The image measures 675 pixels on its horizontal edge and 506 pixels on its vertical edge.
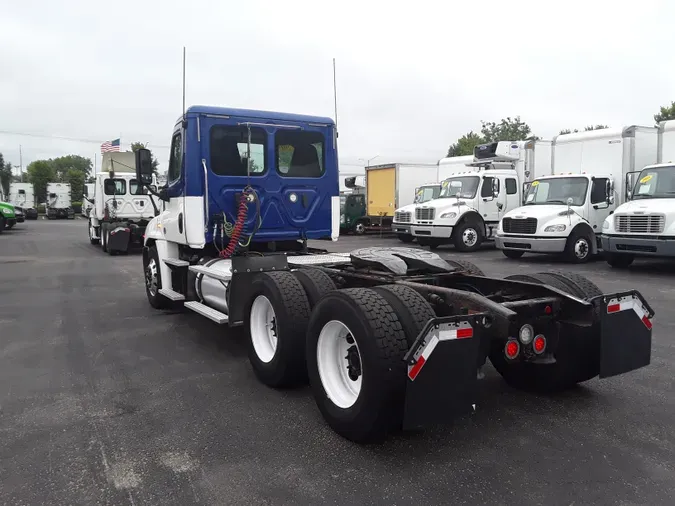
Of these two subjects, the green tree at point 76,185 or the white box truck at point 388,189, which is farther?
the green tree at point 76,185

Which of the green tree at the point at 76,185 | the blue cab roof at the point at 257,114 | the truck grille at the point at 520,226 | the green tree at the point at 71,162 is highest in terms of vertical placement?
the green tree at the point at 71,162

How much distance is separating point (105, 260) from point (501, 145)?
42.6 ft

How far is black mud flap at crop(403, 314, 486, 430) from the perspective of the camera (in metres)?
3.13

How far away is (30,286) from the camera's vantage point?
10805mm

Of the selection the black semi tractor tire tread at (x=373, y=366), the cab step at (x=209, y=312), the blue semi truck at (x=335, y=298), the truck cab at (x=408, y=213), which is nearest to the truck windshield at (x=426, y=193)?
the truck cab at (x=408, y=213)

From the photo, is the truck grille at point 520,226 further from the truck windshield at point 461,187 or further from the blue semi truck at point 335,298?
the blue semi truck at point 335,298

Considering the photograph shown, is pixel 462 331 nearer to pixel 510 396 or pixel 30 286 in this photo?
pixel 510 396

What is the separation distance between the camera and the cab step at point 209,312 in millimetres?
5622

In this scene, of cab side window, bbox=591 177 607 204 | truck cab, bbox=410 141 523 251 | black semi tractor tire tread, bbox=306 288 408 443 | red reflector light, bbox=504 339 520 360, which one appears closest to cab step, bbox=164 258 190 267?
black semi tractor tire tread, bbox=306 288 408 443

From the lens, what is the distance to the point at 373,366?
3.31 metres

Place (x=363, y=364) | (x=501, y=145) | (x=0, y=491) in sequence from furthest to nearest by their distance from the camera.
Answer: (x=501, y=145) → (x=363, y=364) → (x=0, y=491)

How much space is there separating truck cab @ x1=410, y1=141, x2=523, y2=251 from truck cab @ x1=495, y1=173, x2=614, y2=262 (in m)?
2.79

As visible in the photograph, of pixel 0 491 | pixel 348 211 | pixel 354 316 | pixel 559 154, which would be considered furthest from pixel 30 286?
pixel 348 211

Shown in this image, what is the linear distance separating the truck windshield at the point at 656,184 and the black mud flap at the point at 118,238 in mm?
14171
